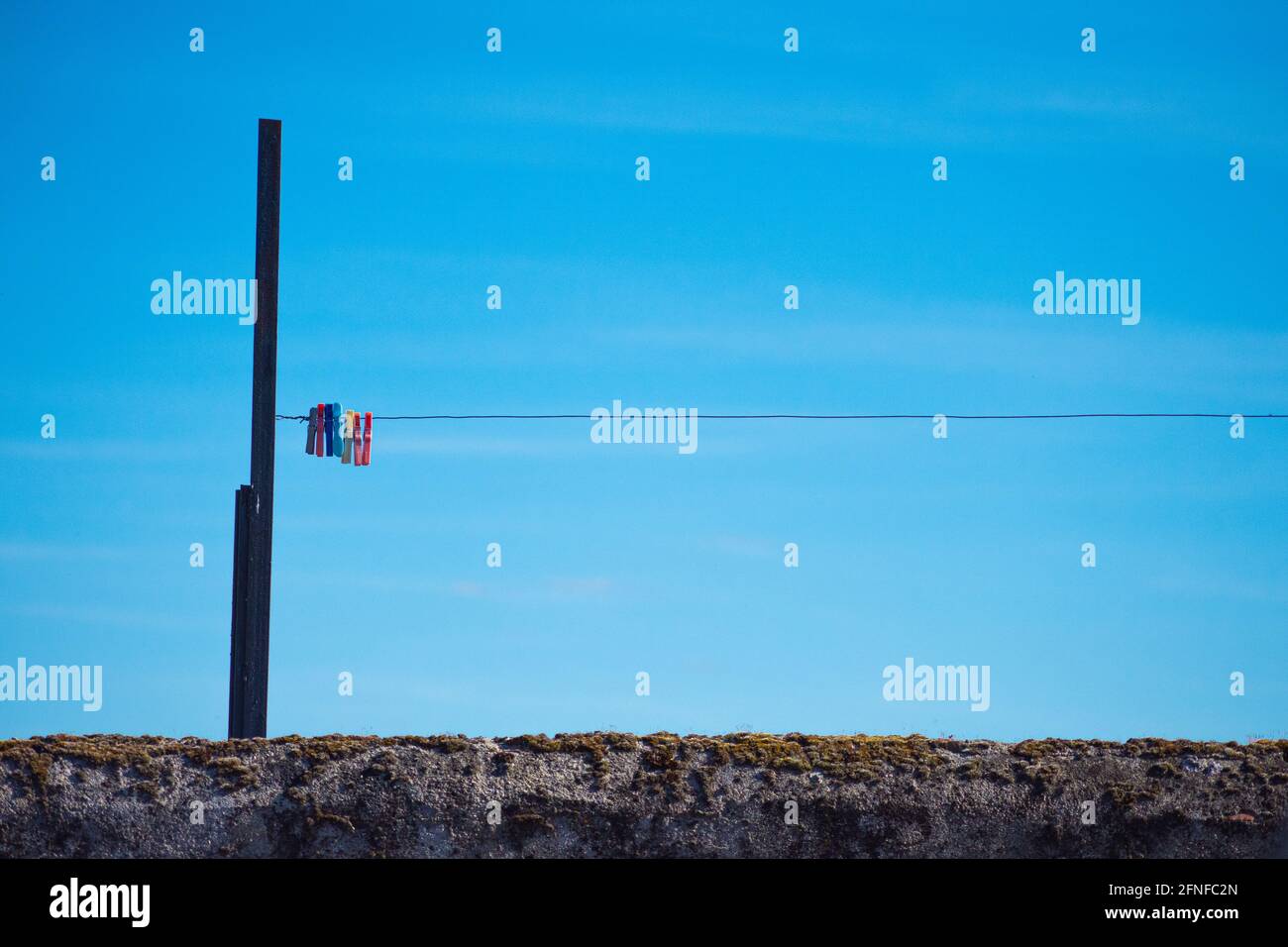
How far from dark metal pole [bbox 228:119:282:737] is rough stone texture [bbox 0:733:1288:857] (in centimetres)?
254

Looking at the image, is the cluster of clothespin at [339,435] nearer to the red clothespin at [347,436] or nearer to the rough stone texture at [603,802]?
the red clothespin at [347,436]

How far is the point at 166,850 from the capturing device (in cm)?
809

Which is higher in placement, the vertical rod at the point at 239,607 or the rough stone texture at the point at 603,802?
the vertical rod at the point at 239,607

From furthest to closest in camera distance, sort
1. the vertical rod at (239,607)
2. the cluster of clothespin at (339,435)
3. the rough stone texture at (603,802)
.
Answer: the cluster of clothespin at (339,435), the vertical rod at (239,607), the rough stone texture at (603,802)

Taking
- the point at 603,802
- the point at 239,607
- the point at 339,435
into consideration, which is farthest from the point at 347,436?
the point at 603,802

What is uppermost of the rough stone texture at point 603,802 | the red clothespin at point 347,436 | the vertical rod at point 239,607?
the red clothespin at point 347,436

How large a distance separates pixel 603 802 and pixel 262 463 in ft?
15.3

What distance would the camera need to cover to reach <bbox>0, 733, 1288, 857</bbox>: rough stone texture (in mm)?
8156

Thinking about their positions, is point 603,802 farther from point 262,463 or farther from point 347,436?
point 347,436

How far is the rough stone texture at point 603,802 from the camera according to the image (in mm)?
8156

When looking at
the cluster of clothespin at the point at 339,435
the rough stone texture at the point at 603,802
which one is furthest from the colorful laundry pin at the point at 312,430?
the rough stone texture at the point at 603,802
